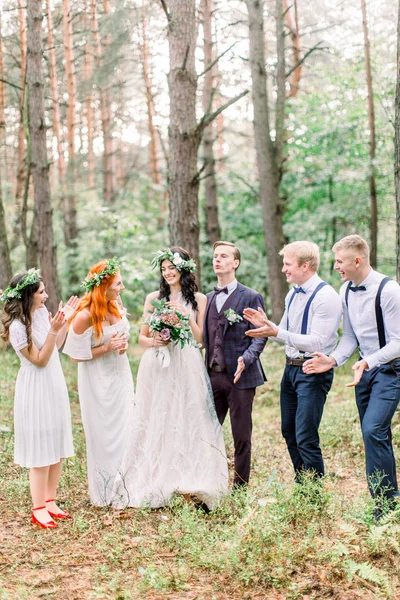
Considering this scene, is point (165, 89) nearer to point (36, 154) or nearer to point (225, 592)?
point (36, 154)

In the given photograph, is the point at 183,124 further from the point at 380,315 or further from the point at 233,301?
the point at 380,315

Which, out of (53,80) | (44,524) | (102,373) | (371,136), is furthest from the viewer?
(53,80)

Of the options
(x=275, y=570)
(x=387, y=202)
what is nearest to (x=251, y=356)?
(x=275, y=570)

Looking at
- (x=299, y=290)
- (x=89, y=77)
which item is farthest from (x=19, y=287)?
(x=89, y=77)

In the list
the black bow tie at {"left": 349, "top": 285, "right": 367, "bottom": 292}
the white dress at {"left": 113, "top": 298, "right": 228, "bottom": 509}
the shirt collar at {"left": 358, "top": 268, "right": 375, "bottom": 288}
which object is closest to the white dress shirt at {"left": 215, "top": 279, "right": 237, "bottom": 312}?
the white dress at {"left": 113, "top": 298, "right": 228, "bottom": 509}

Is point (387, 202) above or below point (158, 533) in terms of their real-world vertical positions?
above

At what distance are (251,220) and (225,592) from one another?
51.6ft

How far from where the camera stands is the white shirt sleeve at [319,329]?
204 inches

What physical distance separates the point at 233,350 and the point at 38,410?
189 cm

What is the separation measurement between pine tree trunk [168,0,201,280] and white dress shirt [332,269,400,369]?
369 cm

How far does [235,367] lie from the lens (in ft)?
19.1

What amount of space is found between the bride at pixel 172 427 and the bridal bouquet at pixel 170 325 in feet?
0.33

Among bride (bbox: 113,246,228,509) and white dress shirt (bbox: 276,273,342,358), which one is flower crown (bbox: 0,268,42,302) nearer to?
bride (bbox: 113,246,228,509)

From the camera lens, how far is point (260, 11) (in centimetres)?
1407
